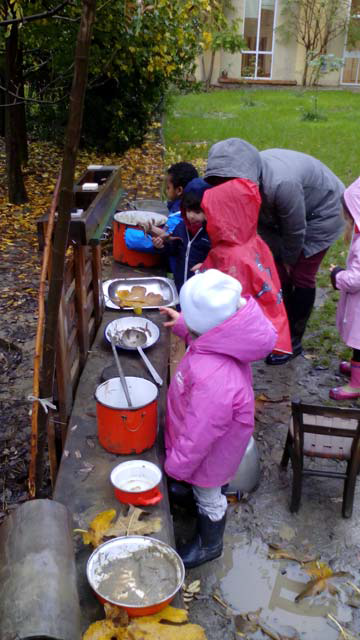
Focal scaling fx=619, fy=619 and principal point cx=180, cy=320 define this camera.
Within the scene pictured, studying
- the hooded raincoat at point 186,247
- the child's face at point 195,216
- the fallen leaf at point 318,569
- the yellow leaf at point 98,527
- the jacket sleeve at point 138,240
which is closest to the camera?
the yellow leaf at point 98,527

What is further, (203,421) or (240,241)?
(240,241)

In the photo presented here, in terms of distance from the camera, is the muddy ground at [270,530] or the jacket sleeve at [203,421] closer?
the jacket sleeve at [203,421]

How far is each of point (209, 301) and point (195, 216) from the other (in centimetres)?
139

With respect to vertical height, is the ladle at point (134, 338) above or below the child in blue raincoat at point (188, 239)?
below

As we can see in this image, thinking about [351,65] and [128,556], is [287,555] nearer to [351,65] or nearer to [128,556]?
[128,556]

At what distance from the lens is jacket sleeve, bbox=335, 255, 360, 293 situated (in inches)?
153

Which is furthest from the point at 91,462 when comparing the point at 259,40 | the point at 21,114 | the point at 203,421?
the point at 259,40

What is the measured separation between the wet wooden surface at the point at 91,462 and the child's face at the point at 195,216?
813 mm

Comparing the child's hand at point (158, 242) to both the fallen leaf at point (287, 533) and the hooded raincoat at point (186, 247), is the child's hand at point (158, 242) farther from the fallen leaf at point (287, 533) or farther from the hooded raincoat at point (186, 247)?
the fallen leaf at point (287, 533)

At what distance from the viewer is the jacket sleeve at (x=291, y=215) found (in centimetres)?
403

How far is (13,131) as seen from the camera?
26.8 ft

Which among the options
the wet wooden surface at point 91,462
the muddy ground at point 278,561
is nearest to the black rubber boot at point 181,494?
the muddy ground at point 278,561

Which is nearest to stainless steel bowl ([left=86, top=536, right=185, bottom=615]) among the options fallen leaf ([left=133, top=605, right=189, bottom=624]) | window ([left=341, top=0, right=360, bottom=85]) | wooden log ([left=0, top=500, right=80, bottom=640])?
fallen leaf ([left=133, top=605, right=189, bottom=624])

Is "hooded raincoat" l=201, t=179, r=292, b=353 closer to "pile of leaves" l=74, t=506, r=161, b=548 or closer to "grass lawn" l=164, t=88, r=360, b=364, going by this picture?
"grass lawn" l=164, t=88, r=360, b=364
